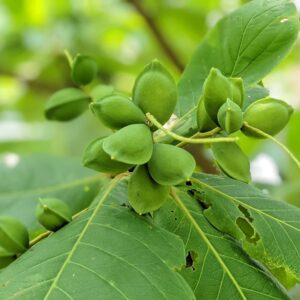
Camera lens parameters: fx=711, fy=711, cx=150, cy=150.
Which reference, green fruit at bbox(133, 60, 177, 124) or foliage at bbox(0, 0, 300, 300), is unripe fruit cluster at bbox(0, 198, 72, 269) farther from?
green fruit at bbox(133, 60, 177, 124)

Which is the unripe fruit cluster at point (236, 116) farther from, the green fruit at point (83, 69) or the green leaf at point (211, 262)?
the green fruit at point (83, 69)

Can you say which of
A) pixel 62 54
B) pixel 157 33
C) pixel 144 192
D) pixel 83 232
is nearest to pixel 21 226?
pixel 83 232

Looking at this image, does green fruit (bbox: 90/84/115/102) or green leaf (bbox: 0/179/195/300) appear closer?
green leaf (bbox: 0/179/195/300)

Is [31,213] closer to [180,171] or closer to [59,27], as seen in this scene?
[180,171]

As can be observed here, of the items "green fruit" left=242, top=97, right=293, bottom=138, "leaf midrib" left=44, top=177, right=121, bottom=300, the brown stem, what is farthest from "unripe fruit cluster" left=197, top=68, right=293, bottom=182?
the brown stem

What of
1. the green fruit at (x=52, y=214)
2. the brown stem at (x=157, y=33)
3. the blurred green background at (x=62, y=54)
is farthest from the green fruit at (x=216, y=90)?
the blurred green background at (x=62, y=54)

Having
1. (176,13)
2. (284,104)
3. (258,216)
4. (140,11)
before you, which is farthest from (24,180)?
(176,13)
